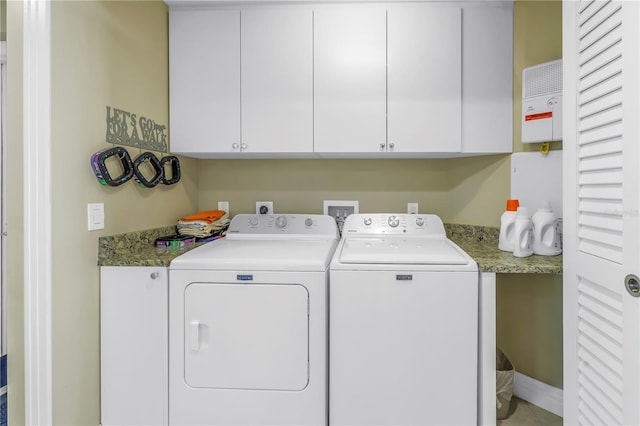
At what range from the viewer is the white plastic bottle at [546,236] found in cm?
177

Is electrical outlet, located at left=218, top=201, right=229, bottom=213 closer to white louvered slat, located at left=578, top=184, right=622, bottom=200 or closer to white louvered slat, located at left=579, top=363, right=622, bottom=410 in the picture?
white louvered slat, located at left=578, top=184, right=622, bottom=200

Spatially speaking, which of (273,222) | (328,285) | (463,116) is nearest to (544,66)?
(463,116)

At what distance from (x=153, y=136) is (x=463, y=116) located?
1.73 m

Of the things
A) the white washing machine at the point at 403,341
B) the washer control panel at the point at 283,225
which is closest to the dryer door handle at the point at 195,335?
the white washing machine at the point at 403,341

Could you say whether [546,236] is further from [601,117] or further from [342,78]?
[342,78]

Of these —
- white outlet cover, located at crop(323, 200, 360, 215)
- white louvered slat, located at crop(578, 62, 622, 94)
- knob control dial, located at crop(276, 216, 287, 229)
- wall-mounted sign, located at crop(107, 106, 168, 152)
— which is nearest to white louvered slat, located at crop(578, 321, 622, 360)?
white louvered slat, located at crop(578, 62, 622, 94)

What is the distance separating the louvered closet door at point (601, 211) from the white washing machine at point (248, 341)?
0.98 meters

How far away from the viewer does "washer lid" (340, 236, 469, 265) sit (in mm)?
1624

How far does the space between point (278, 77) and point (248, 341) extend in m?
1.45

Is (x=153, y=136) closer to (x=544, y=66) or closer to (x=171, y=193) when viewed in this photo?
(x=171, y=193)

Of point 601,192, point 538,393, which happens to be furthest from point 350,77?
point 538,393

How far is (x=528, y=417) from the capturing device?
199 cm

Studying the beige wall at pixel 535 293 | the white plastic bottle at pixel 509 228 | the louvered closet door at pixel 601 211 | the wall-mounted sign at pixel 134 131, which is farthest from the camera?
the beige wall at pixel 535 293

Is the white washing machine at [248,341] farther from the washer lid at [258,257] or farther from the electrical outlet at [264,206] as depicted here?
the electrical outlet at [264,206]
